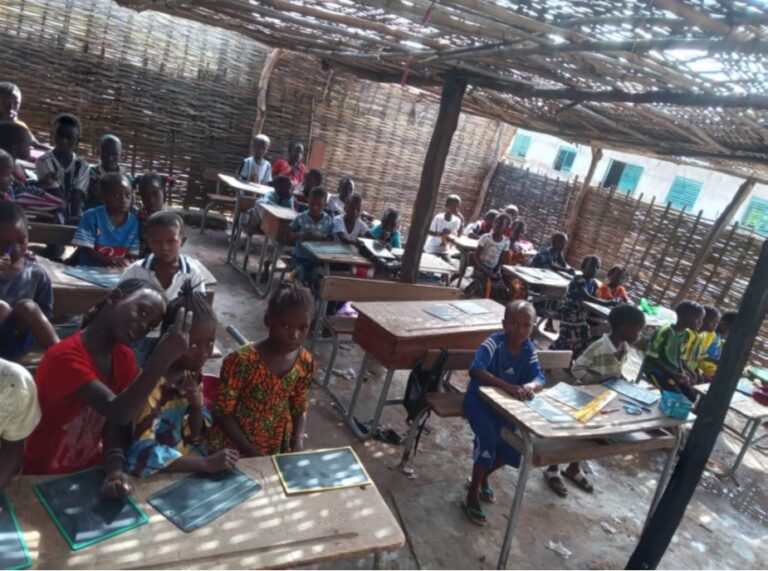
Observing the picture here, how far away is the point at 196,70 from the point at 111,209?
5.70 m

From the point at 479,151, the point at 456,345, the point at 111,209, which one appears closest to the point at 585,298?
the point at 456,345

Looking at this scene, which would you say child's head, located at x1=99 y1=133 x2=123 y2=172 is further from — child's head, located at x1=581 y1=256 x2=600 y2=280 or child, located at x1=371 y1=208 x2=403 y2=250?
child's head, located at x1=581 y1=256 x2=600 y2=280

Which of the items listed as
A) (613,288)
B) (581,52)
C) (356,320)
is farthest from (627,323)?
(613,288)

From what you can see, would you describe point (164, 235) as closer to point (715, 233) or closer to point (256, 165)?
point (256, 165)

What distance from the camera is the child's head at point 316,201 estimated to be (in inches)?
230

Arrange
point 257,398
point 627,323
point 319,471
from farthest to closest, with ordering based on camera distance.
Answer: point 627,323, point 257,398, point 319,471

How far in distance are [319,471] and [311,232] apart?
4219 millimetres

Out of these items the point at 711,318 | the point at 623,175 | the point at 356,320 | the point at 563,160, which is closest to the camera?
the point at 356,320

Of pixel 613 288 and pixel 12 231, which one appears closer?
pixel 12 231

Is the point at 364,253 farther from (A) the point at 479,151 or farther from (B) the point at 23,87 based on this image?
(A) the point at 479,151

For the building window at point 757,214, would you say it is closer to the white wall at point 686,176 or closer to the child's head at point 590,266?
the white wall at point 686,176

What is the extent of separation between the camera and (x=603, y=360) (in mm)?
3723

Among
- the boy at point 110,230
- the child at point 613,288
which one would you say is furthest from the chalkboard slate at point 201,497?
the child at point 613,288

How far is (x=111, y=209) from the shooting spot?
3.79 meters
